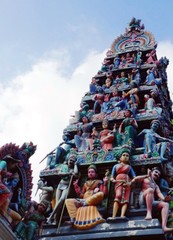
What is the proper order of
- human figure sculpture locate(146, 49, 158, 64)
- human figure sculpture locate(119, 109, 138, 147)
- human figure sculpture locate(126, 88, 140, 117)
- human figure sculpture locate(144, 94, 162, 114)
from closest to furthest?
1. human figure sculpture locate(119, 109, 138, 147)
2. human figure sculpture locate(144, 94, 162, 114)
3. human figure sculpture locate(126, 88, 140, 117)
4. human figure sculpture locate(146, 49, 158, 64)

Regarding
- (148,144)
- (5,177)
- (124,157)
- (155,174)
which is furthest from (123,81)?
(5,177)

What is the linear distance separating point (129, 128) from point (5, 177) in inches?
199

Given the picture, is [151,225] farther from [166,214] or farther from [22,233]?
[22,233]

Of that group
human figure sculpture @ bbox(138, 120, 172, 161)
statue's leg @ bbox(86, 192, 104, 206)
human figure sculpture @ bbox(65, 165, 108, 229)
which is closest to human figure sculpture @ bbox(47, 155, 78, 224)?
human figure sculpture @ bbox(65, 165, 108, 229)

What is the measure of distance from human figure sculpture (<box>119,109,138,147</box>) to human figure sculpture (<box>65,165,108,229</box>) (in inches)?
54.7

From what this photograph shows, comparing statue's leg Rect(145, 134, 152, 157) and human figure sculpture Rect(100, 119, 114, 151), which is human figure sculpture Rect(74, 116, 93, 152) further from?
statue's leg Rect(145, 134, 152, 157)

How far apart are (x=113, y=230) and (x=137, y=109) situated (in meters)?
5.38

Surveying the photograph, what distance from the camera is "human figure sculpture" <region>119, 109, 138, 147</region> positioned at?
13047 mm

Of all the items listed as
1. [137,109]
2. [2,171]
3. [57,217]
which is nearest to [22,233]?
[2,171]

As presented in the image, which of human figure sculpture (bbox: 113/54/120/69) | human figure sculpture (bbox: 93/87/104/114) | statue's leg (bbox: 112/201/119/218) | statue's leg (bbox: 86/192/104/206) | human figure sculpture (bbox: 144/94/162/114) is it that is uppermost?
human figure sculpture (bbox: 113/54/120/69)

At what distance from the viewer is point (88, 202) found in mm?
11500

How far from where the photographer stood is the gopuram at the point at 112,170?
10627 mm

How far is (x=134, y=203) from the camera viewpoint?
37.6 ft

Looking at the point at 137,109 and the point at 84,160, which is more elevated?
the point at 137,109
